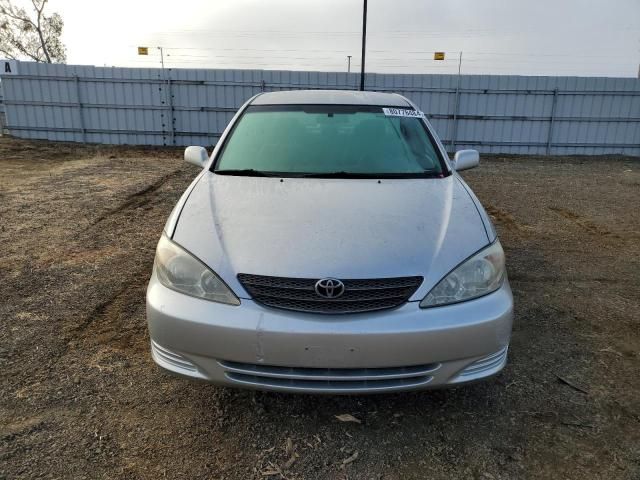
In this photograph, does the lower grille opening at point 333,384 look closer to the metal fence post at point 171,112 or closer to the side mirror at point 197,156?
the side mirror at point 197,156

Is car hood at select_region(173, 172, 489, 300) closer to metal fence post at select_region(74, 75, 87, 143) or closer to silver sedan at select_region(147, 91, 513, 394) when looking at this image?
silver sedan at select_region(147, 91, 513, 394)

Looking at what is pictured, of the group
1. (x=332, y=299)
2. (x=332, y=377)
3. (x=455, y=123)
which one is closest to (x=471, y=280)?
(x=332, y=299)

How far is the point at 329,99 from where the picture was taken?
363 centimetres

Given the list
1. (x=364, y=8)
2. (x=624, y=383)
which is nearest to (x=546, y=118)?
(x=364, y=8)

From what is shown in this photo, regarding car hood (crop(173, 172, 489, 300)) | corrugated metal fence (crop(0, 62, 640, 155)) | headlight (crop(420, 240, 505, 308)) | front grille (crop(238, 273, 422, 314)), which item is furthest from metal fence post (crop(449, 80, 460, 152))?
front grille (crop(238, 273, 422, 314))

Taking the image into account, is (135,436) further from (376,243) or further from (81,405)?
Result: (376,243)

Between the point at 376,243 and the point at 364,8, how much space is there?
54.5 feet

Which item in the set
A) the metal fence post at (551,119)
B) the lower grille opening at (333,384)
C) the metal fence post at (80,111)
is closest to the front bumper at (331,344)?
the lower grille opening at (333,384)

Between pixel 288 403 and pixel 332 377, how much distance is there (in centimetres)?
56

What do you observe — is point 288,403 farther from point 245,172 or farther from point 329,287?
point 245,172

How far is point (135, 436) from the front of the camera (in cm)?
216

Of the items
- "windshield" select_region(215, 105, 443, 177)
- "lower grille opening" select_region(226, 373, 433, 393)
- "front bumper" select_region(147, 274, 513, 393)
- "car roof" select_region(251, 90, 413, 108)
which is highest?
"car roof" select_region(251, 90, 413, 108)

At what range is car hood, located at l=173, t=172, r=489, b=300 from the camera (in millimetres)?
2010

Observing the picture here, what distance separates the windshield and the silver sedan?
0.51 m
